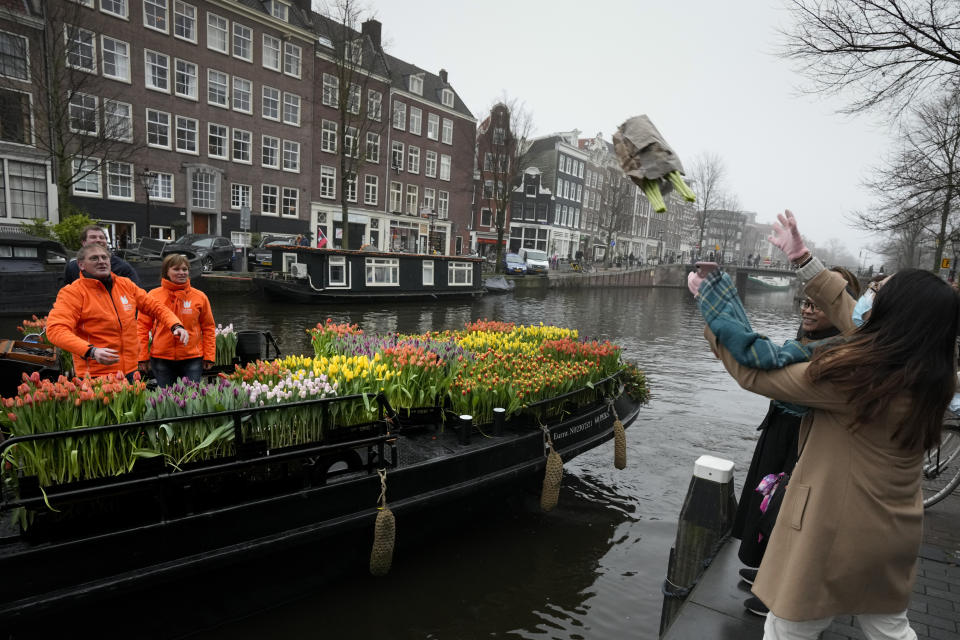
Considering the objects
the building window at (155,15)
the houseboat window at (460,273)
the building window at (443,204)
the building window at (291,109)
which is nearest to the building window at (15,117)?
the building window at (155,15)

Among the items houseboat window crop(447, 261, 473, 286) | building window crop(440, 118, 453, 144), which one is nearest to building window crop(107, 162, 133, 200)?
houseboat window crop(447, 261, 473, 286)

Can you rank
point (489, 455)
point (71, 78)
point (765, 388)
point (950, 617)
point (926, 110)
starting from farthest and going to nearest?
1. point (71, 78)
2. point (926, 110)
3. point (489, 455)
4. point (950, 617)
5. point (765, 388)

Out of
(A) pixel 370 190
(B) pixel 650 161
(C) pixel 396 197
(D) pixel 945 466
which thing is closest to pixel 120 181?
(A) pixel 370 190

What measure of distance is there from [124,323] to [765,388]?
181 inches

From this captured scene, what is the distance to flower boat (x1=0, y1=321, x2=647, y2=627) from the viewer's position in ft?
9.98

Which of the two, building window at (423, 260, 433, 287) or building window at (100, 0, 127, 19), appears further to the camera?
building window at (100, 0, 127, 19)

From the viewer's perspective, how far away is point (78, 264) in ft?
15.1

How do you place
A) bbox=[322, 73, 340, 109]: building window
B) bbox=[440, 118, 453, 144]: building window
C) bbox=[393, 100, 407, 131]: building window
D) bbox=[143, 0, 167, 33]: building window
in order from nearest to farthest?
bbox=[143, 0, 167, 33]: building window → bbox=[322, 73, 340, 109]: building window → bbox=[393, 100, 407, 131]: building window → bbox=[440, 118, 453, 144]: building window

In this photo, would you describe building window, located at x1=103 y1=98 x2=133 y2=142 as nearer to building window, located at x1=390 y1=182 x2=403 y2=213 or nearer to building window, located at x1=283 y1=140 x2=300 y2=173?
building window, located at x1=283 y1=140 x2=300 y2=173

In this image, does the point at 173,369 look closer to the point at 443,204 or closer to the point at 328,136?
the point at 328,136

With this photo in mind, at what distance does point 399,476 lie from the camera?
165 inches

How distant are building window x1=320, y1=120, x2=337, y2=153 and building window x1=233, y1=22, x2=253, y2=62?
587 centimetres

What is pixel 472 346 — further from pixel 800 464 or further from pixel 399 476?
pixel 800 464

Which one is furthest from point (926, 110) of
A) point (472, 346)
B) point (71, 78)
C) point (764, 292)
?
point (764, 292)
